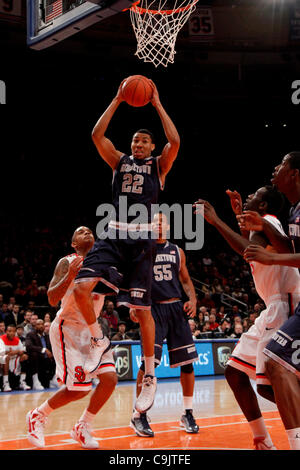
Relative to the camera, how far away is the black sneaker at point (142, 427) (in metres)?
5.81

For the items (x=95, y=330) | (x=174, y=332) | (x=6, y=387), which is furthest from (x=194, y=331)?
(x=95, y=330)

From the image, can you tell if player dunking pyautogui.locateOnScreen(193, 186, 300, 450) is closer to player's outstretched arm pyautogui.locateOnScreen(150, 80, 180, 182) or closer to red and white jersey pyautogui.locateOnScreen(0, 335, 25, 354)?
player's outstretched arm pyautogui.locateOnScreen(150, 80, 180, 182)

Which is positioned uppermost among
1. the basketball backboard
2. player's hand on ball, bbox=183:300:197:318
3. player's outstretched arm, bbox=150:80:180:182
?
the basketball backboard

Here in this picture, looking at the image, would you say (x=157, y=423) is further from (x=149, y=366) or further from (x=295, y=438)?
(x=295, y=438)

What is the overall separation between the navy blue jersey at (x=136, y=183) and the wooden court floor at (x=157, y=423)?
222 centimetres

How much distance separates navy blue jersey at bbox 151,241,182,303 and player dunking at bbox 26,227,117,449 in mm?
1335

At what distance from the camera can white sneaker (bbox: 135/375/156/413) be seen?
5016mm

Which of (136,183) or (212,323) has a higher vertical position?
(136,183)

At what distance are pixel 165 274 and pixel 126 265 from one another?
1.72 metres

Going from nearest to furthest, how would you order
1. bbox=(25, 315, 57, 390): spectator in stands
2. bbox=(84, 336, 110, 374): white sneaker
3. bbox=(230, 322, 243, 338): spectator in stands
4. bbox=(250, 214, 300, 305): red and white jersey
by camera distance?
bbox=(250, 214, 300, 305): red and white jersey
bbox=(84, 336, 110, 374): white sneaker
bbox=(25, 315, 57, 390): spectator in stands
bbox=(230, 322, 243, 338): spectator in stands

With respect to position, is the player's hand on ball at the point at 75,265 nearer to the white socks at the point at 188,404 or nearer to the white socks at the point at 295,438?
the white socks at the point at 188,404

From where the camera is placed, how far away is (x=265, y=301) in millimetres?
4648

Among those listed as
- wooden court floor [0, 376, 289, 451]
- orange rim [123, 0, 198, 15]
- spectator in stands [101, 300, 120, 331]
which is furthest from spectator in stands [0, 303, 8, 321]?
orange rim [123, 0, 198, 15]

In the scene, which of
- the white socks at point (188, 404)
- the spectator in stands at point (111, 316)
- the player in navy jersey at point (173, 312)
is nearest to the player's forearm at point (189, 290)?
the player in navy jersey at point (173, 312)
